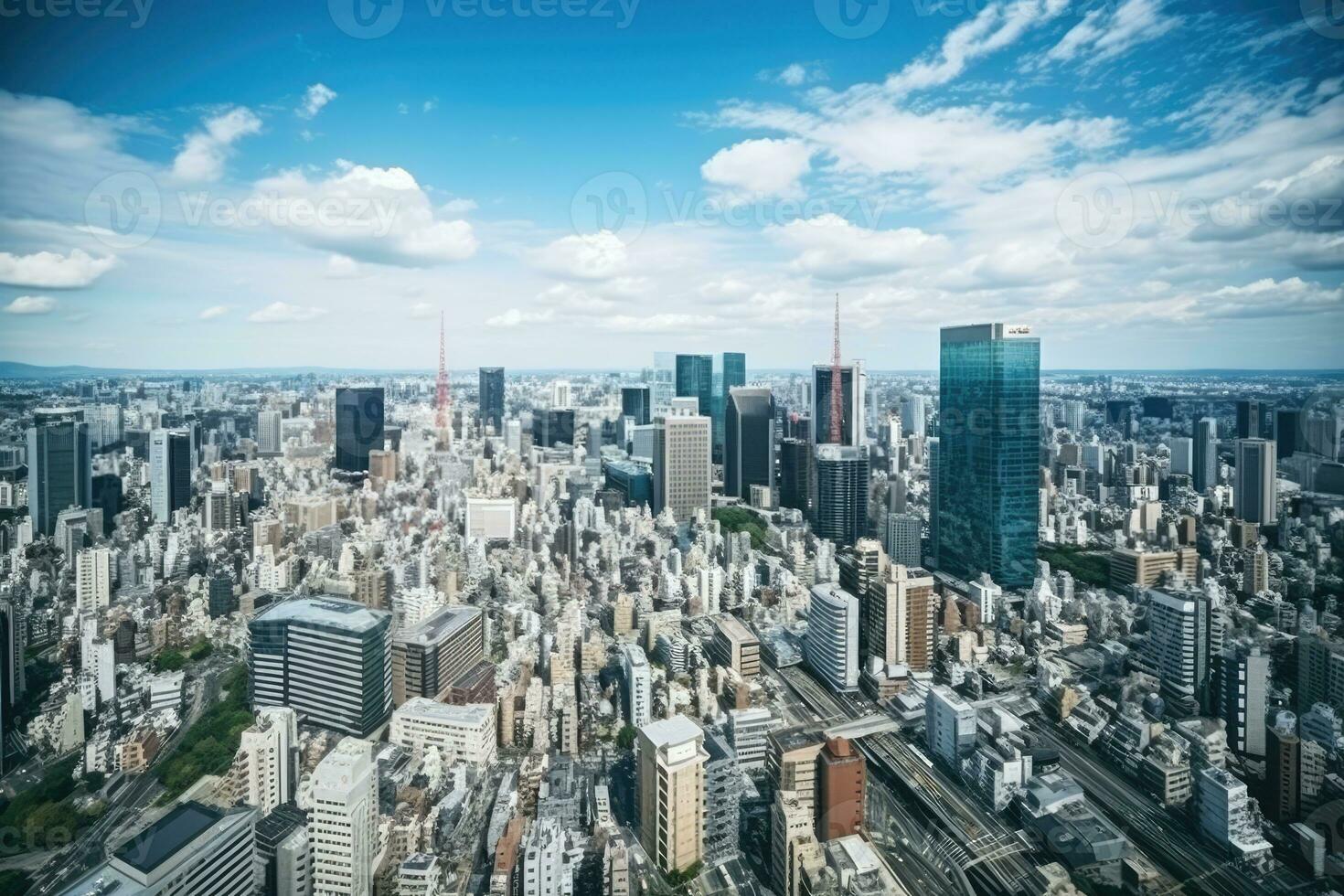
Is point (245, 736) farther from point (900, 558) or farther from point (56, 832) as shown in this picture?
point (900, 558)

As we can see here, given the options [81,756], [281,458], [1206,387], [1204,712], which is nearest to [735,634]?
[1204,712]

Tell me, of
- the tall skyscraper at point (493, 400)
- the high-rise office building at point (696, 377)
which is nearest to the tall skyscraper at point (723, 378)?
the high-rise office building at point (696, 377)

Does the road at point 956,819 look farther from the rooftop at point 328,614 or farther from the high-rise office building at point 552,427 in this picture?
the high-rise office building at point 552,427

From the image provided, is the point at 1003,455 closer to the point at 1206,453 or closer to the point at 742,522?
the point at 1206,453

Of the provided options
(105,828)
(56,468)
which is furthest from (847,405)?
(105,828)

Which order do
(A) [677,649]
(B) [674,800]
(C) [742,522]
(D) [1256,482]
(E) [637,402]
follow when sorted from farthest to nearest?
(E) [637,402] → (C) [742,522] → (D) [1256,482] → (A) [677,649] → (B) [674,800]

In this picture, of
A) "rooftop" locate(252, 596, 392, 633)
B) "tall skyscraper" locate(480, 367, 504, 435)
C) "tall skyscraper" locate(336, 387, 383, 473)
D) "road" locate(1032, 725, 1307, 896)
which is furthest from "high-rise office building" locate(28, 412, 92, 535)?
"road" locate(1032, 725, 1307, 896)

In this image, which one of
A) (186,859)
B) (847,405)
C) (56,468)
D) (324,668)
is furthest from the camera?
(847,405)
